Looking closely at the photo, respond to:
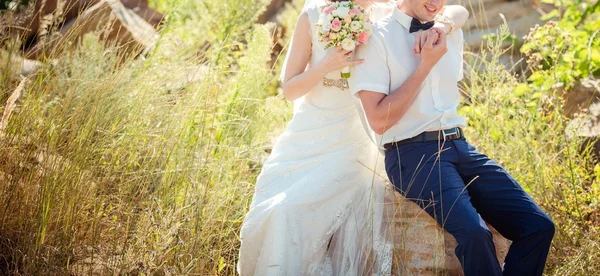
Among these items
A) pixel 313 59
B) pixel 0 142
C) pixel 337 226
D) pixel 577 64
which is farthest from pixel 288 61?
pixel 577 64

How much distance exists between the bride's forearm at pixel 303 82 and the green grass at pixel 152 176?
16.2 inches

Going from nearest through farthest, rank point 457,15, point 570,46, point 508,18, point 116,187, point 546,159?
point 457,15 → point 116,187 → point 546,159 → point 570,46 → point 508,18

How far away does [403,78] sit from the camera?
3.58 m

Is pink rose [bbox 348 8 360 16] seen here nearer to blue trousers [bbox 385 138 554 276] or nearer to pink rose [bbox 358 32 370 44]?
pink rose [bbox 358 32 370 44]

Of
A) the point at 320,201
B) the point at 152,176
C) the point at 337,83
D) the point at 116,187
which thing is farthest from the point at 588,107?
the point at 116,187

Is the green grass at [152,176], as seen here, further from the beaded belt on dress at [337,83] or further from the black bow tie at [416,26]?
the black bow tie at [416,26]

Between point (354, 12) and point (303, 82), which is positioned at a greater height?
point (354, 12)

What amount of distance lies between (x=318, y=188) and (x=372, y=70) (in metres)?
0.65

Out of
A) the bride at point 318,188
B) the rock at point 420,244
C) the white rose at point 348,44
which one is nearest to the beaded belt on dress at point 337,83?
the bride at point 318,188

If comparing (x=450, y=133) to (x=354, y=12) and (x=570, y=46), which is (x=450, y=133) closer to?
(x=354, y=12)

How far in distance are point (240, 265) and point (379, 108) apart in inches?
42.7

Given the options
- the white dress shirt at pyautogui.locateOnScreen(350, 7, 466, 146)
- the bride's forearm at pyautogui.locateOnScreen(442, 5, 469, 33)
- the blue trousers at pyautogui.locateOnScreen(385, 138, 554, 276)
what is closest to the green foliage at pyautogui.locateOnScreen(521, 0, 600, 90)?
the bride's forearm at pyautogui.locateOnScreen(442, 5, 469, 33)

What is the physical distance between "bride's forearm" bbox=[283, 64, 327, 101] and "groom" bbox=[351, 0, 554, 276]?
19 cm

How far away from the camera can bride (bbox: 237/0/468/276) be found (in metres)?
3.61
